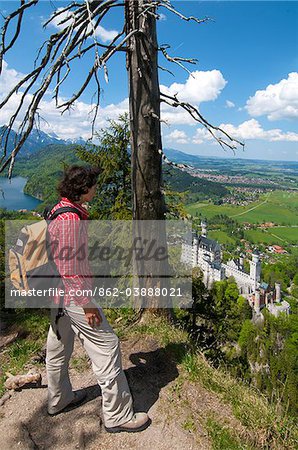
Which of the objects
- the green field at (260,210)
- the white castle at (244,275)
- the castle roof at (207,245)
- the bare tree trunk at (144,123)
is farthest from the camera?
the green field at (260,210)

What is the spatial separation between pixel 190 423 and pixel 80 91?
3.02 meters

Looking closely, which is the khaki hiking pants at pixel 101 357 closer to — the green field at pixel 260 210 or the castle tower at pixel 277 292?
the castle tower at pixel 277 292

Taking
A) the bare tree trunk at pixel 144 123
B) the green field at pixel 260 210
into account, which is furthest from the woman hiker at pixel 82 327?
the green field at pixel 260 210

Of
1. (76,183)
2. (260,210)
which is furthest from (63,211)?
(260,210)

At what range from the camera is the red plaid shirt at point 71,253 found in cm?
220

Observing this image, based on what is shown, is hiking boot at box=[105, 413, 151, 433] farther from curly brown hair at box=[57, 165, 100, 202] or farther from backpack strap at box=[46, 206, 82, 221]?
curly brown hair at box=[57, 165, 100, 202]

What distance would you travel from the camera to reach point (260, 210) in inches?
4796

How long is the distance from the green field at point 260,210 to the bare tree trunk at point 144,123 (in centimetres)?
9616

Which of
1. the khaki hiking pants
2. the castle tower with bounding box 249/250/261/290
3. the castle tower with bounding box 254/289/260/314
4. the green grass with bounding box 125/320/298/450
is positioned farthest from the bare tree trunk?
the castle tower with bounding box 249/250/261/290

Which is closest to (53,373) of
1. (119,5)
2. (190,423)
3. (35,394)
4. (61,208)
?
(35,394)

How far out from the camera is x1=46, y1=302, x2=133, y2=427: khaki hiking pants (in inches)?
94.0

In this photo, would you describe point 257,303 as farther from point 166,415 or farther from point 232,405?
point 166,415

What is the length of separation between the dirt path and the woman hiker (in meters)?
0.13

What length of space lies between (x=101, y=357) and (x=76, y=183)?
4.39 feet
